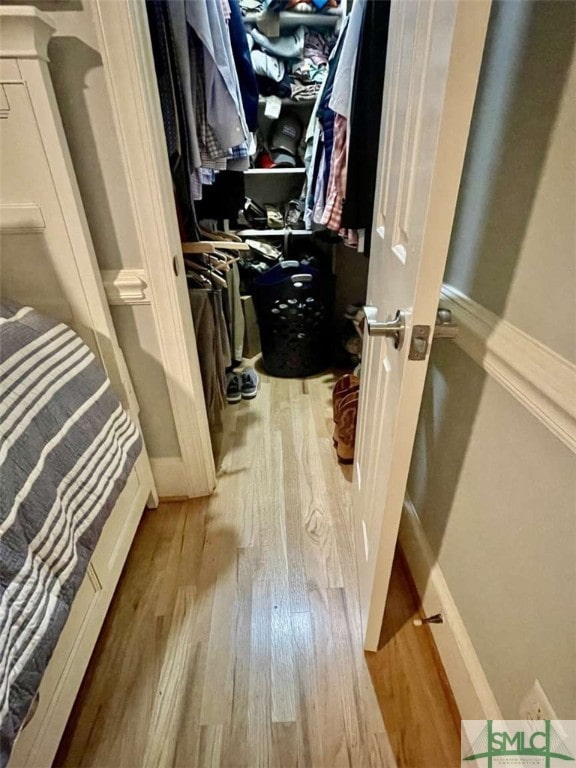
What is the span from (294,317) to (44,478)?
163cm

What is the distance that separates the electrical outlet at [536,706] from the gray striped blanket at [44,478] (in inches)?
32.0

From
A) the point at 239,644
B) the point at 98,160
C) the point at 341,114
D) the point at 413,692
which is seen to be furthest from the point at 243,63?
the point at 413,692

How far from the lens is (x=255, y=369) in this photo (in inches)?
99.5

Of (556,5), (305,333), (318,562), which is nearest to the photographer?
(556,5)

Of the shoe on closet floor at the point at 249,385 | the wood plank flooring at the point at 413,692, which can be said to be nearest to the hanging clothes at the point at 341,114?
the shoe on closet floor at the point at 249,385

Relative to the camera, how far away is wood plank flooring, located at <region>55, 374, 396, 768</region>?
3.02 ft

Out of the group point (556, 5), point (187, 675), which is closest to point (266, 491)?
point (187, 675)

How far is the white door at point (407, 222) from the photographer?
0.50 m

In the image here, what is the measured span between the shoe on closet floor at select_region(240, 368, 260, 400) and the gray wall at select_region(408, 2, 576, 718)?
4.53 feet

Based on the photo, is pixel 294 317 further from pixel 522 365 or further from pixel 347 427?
pixel 522 365

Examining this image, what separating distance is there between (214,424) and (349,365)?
3.24 feet

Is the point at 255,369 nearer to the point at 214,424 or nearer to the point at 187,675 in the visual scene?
the point at 214,424

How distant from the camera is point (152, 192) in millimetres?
1062

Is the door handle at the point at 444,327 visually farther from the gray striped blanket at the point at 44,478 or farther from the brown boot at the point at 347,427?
the brown boot at the point at 347,427
